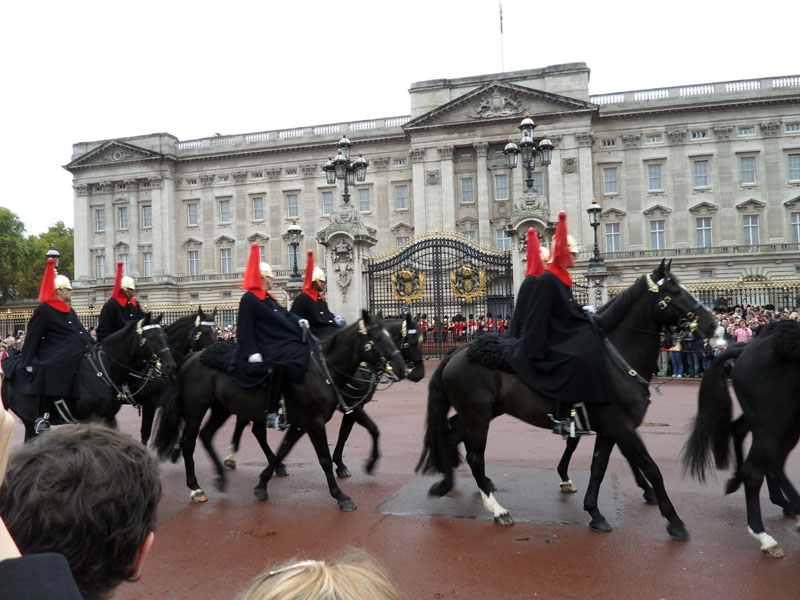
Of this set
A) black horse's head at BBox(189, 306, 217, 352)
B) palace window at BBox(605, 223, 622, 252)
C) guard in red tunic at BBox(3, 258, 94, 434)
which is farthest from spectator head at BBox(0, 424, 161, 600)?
palace window at BBox(605, 223, 622, 252)

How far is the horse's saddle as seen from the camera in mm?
5969

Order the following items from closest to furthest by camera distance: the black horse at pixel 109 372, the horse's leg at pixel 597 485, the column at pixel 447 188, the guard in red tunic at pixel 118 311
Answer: the horse's leg at pixel 597 485, the black horse at pixel 109 372, the guard in red tunic at pixel 118 311, the column at pixel 447 188

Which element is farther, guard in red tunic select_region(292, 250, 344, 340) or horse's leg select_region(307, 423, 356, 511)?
guard in red tunic select_region(292, 250, 344, 340)

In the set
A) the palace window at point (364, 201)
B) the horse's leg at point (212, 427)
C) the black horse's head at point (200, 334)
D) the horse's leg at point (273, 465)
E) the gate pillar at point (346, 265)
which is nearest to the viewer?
the horse's leg at point (273, 465)

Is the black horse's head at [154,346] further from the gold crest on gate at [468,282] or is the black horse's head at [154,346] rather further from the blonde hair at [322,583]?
the gold crest on gate at [468,282]

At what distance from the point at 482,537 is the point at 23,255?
63.4 metres

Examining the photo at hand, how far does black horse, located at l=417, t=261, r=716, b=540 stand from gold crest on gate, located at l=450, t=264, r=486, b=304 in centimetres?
1545

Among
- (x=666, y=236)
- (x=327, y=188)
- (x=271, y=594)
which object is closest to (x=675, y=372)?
(x=271, y=594)

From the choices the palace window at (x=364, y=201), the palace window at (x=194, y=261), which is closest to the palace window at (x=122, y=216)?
the palace window at (x=194, y=261)

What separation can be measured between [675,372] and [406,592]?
16056 mm

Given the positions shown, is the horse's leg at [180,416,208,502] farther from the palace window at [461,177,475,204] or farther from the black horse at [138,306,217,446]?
the palace window at [461,177,475,204]

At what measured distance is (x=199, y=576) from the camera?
452 cm

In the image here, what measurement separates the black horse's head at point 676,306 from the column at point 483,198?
38.4 metres

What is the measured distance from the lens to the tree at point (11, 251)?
5578 cm
